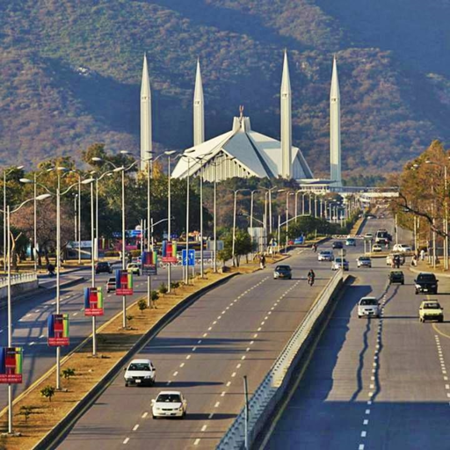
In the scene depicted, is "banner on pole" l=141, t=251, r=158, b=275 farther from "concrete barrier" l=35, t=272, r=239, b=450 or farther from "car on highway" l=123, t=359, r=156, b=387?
"car on highway" l=123, t=359, r=156, b=387

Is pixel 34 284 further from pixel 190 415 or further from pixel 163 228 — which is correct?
pixel 163 228

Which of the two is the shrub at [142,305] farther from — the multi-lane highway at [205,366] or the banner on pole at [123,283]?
the banner on pole at [123,283]

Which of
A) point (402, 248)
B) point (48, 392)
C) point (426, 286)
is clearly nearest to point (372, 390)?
point (48, 392)

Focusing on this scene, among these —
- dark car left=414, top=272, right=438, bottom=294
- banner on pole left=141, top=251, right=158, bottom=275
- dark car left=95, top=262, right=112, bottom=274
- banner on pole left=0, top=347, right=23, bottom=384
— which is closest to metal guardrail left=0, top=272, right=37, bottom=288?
banner on pole left=141, top=251, right=158, bottom=275

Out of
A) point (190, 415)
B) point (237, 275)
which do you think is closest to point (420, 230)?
point (237, 275)

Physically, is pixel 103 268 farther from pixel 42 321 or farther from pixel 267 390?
pixel 267 390

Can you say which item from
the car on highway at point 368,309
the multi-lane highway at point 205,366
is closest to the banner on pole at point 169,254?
the multi-lane highway at point 205,366
